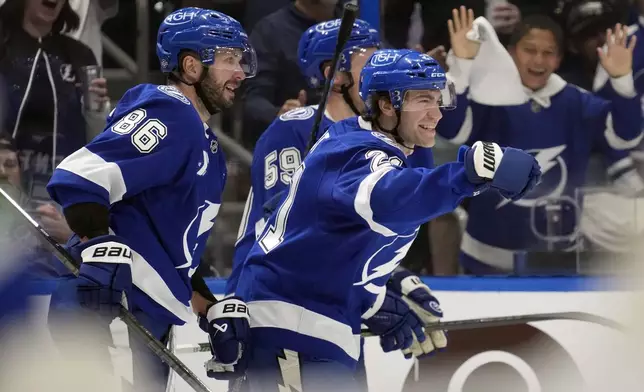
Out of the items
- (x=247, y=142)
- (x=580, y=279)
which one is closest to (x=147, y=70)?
(x=247, y=142)

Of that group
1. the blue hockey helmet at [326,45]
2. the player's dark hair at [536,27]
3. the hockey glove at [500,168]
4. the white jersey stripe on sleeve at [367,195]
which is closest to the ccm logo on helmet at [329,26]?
the blue hockey helmet at [326,45]

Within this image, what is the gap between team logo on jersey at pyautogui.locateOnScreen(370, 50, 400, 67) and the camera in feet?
9.20

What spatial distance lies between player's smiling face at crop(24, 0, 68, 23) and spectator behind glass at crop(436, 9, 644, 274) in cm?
134

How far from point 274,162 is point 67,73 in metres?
1.06

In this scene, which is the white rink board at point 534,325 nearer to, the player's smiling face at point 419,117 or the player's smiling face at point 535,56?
the player's smiling face at point 535,56

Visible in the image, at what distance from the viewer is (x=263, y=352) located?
2.81m

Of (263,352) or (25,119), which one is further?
(25,119)

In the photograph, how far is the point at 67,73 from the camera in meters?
4.22

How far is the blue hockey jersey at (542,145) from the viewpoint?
4.22 metres

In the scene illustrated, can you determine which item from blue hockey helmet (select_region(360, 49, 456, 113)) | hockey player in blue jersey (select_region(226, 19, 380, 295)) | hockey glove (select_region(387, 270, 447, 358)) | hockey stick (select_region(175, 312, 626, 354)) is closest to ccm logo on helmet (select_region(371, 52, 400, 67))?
blue hockey helmet (select_region(360, 49, 456, 113))

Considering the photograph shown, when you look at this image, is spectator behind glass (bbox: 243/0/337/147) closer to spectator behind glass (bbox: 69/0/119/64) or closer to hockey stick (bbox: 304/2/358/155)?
spectator behind glass (bbox: 69/0/119/64)

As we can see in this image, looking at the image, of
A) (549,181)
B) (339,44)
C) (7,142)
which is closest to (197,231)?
(339,44)

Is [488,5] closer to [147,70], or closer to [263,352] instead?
[147,70]

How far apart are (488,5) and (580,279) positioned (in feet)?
3.22
